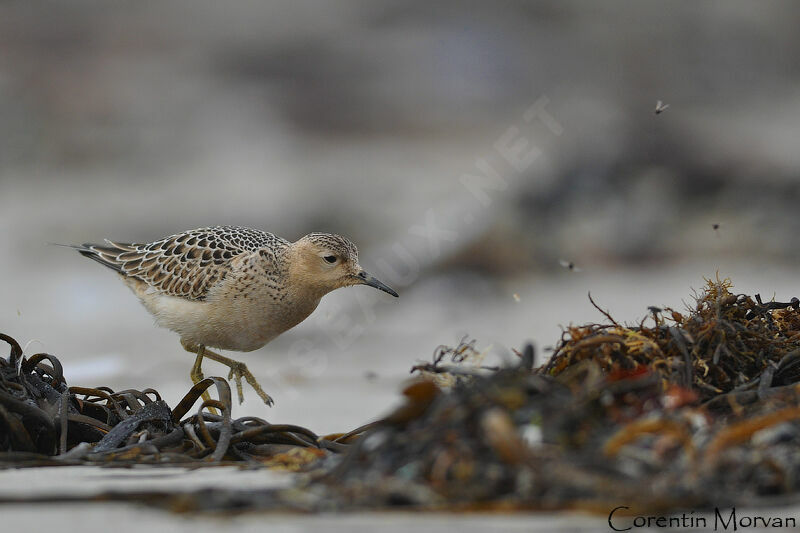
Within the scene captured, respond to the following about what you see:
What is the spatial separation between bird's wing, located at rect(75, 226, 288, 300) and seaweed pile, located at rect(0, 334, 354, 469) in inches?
63.0

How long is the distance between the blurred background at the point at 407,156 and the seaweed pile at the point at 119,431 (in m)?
4.75

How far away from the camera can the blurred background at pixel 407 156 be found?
991 cm

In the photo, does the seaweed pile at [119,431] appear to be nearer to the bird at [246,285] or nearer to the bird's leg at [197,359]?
the bird at [246,285]

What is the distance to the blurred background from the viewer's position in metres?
9.91

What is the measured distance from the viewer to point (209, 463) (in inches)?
123

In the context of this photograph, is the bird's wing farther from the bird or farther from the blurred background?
the blurred background

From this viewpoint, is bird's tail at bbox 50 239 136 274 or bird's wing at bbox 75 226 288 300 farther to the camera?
bird's tail at bbox 50 239 136 274

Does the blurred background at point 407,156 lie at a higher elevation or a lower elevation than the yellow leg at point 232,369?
higher

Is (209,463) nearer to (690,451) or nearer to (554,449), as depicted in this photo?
(554,449)

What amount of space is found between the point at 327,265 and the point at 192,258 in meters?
0.86

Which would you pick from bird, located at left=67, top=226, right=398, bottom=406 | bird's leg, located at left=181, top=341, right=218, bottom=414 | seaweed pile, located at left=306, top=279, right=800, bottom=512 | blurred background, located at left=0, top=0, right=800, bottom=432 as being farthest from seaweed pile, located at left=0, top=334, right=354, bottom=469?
blurred background, located at left=0, top=0, right=800, bottom=432

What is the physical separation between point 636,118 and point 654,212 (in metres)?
1.38

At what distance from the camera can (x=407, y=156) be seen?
39.6 feet

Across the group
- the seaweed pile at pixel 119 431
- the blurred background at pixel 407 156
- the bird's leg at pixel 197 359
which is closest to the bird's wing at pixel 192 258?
the bird's leg at pixel 197 359
